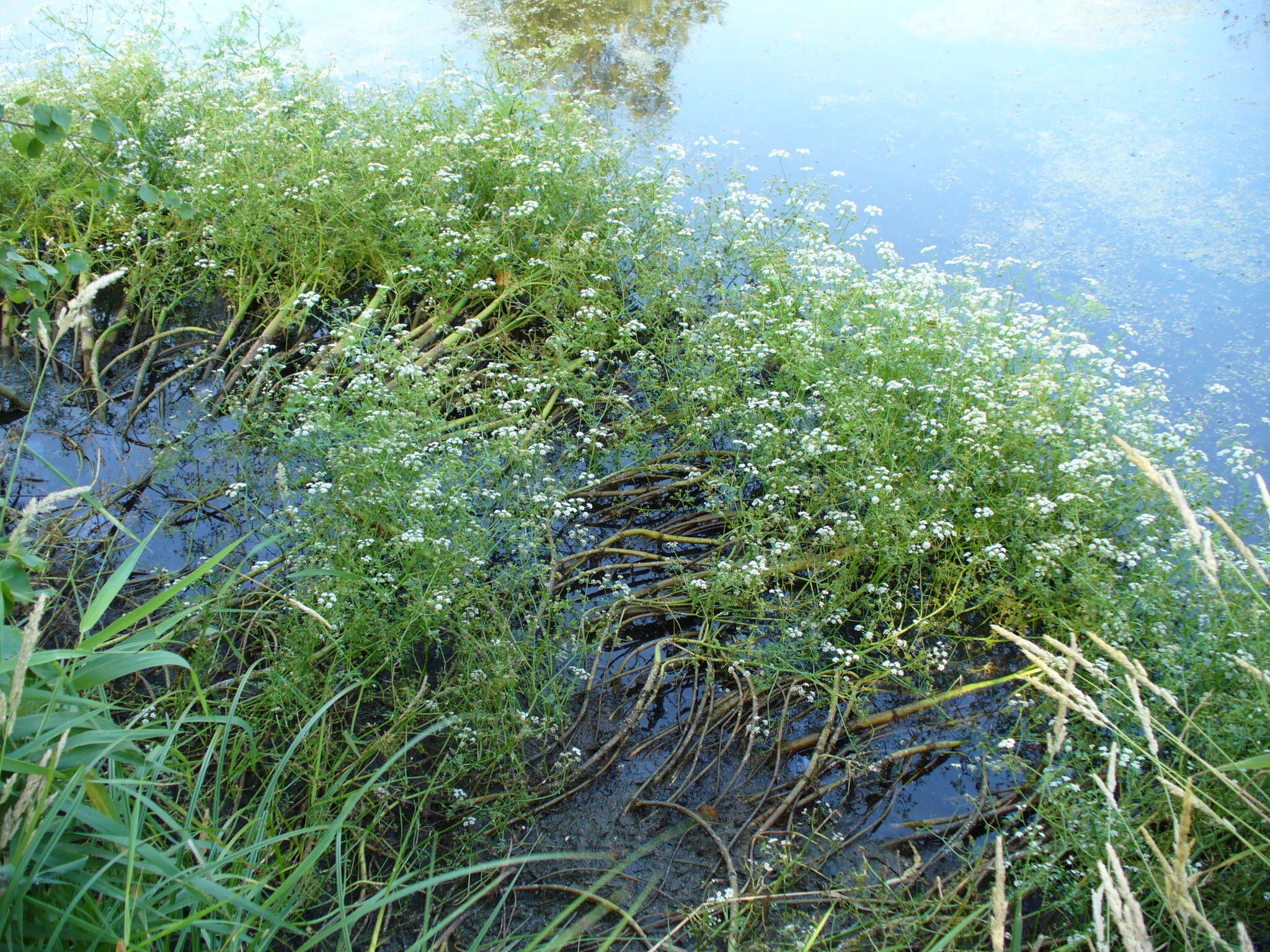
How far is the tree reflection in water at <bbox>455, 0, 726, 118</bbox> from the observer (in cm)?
620

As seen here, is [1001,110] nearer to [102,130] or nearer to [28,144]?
[102,130]

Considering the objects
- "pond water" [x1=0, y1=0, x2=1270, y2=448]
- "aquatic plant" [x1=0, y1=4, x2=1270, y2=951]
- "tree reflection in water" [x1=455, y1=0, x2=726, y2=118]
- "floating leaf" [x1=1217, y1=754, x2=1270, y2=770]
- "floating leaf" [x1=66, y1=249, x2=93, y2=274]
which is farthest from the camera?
"tree reflection in water" [x1=455, y1=0, x2=726, y2=118]

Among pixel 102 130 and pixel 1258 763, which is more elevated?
pixel 102 130

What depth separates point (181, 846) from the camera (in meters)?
1.63

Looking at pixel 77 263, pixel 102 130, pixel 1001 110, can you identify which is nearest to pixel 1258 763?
pixel 102 130

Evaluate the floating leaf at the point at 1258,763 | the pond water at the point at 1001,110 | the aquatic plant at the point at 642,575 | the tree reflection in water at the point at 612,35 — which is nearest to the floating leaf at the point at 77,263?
the aquatic plant at the point at 642,575

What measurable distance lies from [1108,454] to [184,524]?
3.17m

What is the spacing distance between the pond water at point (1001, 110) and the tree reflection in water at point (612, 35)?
0.06 ft

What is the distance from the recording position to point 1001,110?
575 centimetres

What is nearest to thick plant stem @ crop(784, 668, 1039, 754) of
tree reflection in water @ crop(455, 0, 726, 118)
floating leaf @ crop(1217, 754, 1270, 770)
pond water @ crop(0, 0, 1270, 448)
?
floating leaf @ crop(1217, 754, 1270, 770)

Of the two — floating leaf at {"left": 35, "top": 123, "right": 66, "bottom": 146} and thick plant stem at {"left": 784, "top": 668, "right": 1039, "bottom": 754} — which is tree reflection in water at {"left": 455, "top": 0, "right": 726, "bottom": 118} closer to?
floating leaf at {"left": 35, "top": 123, "right": 66, "bottom": 146}

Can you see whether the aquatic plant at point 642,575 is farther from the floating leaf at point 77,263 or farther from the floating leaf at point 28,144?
the floating leaf at point 77,263

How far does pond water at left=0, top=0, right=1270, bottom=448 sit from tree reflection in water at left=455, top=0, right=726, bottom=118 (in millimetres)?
20

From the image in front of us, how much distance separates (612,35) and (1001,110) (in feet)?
9.61
